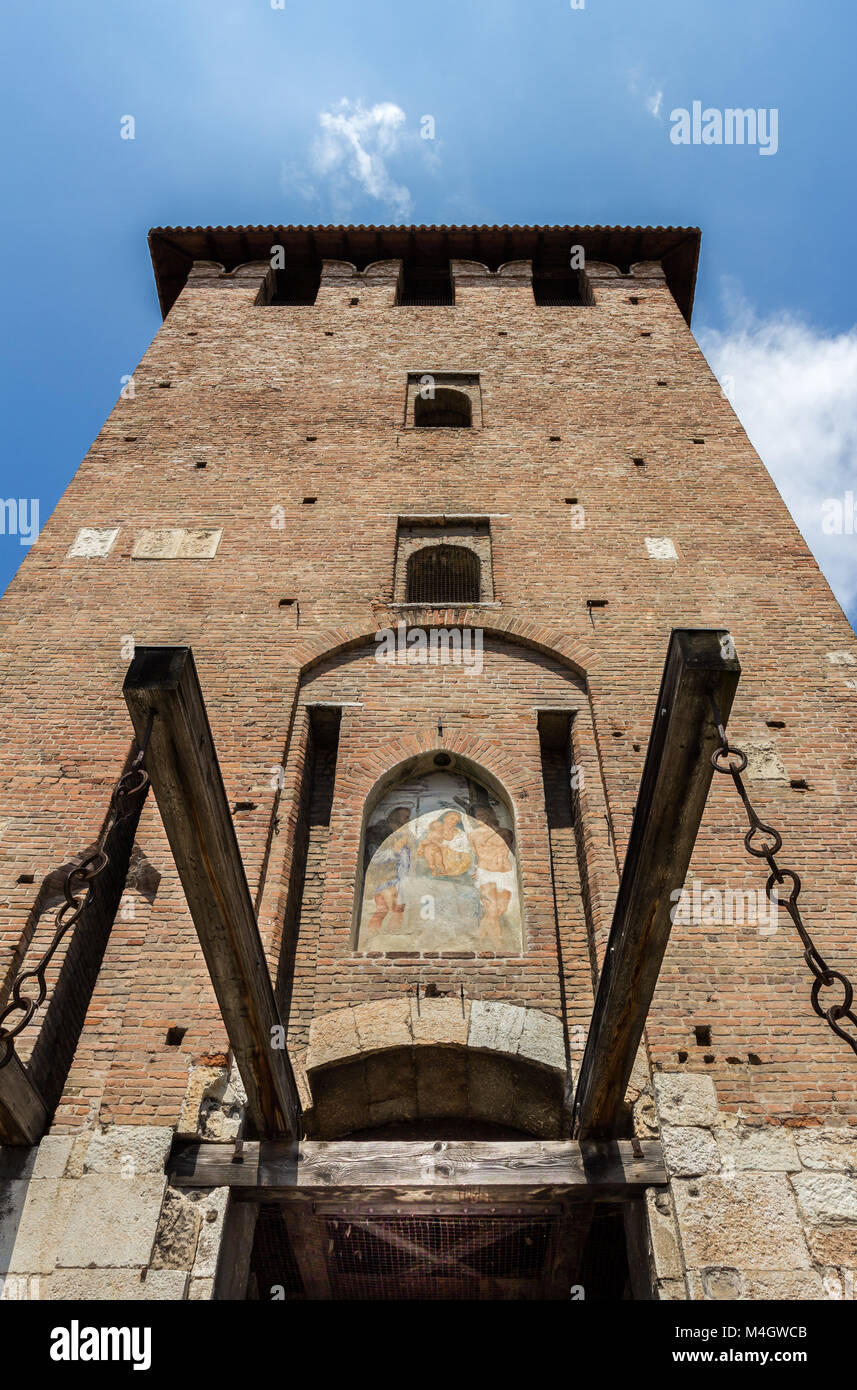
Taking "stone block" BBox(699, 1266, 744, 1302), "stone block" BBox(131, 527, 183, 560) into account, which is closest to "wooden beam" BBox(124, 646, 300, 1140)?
"stone block" BBox(699, 1266, 744, 1302)

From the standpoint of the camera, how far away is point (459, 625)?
787 centimetres

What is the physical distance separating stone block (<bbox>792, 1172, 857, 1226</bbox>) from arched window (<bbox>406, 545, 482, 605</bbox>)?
5.33 meters

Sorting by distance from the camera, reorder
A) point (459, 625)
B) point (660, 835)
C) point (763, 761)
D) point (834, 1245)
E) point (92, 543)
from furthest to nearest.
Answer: point (92, 543) → point (459, 625) → point (763, 761) → point (834, 1245) → point (660, 835)

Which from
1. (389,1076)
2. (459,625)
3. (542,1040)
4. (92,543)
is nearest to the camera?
(542,1040)

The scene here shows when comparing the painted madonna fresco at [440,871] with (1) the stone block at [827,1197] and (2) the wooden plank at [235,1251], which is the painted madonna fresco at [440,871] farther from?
(1) the stone block at [827,1197]

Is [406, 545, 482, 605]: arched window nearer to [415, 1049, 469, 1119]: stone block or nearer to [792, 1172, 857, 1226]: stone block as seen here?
[415, 1049, 469, 1119]: stone block

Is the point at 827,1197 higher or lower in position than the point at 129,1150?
lower

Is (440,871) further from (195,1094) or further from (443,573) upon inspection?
(443,573)

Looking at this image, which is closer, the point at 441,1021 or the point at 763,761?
the point at 441,1021

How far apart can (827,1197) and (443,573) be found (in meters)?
5.77

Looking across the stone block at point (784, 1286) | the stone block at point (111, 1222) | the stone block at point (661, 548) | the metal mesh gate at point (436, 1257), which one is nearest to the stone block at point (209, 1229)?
the stone block at point (111, 1222)

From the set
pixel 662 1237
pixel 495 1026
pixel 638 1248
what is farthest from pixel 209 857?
pixel 638 1248

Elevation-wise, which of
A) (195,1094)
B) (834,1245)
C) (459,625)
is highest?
(459,625)

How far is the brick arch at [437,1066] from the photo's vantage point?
5.38 meters
